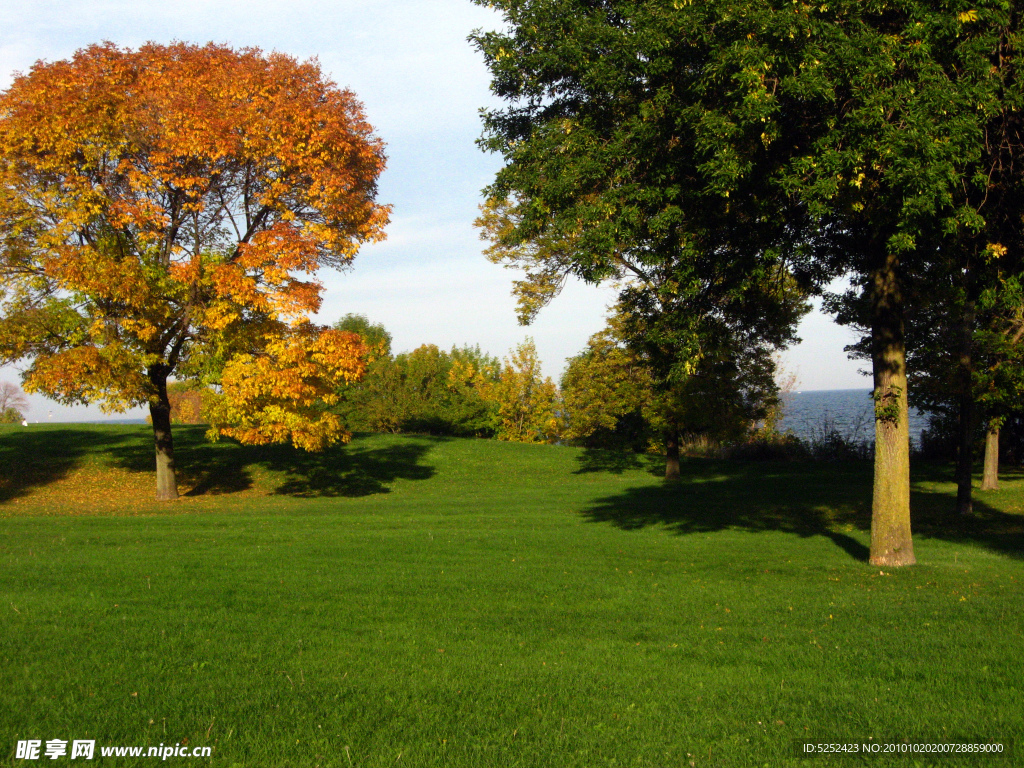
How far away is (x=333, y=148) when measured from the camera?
20984 millimetres

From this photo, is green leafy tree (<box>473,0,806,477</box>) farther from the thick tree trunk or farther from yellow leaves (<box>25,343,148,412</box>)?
yellow leaves (<box>25,343,148,412</box>)

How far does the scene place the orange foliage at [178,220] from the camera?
18.9 meters

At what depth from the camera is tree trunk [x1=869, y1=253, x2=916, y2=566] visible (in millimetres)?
11828

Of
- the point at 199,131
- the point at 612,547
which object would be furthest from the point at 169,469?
the point at 612,547

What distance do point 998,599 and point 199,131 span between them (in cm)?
1914

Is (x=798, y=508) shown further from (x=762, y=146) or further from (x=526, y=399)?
(x=526, y=399)

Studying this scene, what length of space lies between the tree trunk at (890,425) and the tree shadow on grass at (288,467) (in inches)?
709

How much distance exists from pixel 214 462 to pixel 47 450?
622 centimetres

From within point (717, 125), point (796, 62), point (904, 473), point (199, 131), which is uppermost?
point (199, 131)

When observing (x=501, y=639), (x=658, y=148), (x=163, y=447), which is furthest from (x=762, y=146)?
(x=163, y=447)

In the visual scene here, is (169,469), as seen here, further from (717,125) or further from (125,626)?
(717,125)

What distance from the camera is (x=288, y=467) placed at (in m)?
29.4

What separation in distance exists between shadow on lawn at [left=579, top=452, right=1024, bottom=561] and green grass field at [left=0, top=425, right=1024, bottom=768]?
0.88 feet

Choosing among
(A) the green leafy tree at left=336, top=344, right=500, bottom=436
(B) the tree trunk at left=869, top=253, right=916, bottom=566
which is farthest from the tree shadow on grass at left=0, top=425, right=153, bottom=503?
(B) the tree trunk at left=869, top=253, right=916, bottom=566
